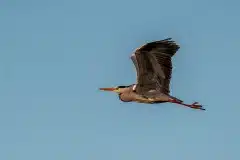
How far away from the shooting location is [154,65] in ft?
110

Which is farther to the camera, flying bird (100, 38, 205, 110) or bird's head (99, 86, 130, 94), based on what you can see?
bird's head (99, 86, 130, 94)

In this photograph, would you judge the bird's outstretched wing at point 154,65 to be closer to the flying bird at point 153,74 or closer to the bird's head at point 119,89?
the flying bird at point 153,74

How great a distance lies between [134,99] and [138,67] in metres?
2.09

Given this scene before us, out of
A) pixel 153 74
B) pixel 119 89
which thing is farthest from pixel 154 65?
pixel 119 89

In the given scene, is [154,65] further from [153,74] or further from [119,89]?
[119,89]

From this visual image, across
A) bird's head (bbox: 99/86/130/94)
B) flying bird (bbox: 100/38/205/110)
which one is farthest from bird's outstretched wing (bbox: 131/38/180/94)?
bird's head (bbox: 99/86/130/94)

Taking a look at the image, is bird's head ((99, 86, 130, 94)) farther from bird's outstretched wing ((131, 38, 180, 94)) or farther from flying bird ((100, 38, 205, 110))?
bird's outstretched wing ((131, 38, 180, 94))

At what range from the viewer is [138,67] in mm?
33656

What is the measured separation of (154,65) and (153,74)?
62 centimetres

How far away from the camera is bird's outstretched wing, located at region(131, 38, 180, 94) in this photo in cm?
3272

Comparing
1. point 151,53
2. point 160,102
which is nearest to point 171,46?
point 151,53

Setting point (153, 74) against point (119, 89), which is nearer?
point (153, 74)

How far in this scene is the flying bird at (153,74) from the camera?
3278 cm

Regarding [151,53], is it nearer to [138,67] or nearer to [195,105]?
[138,67]
